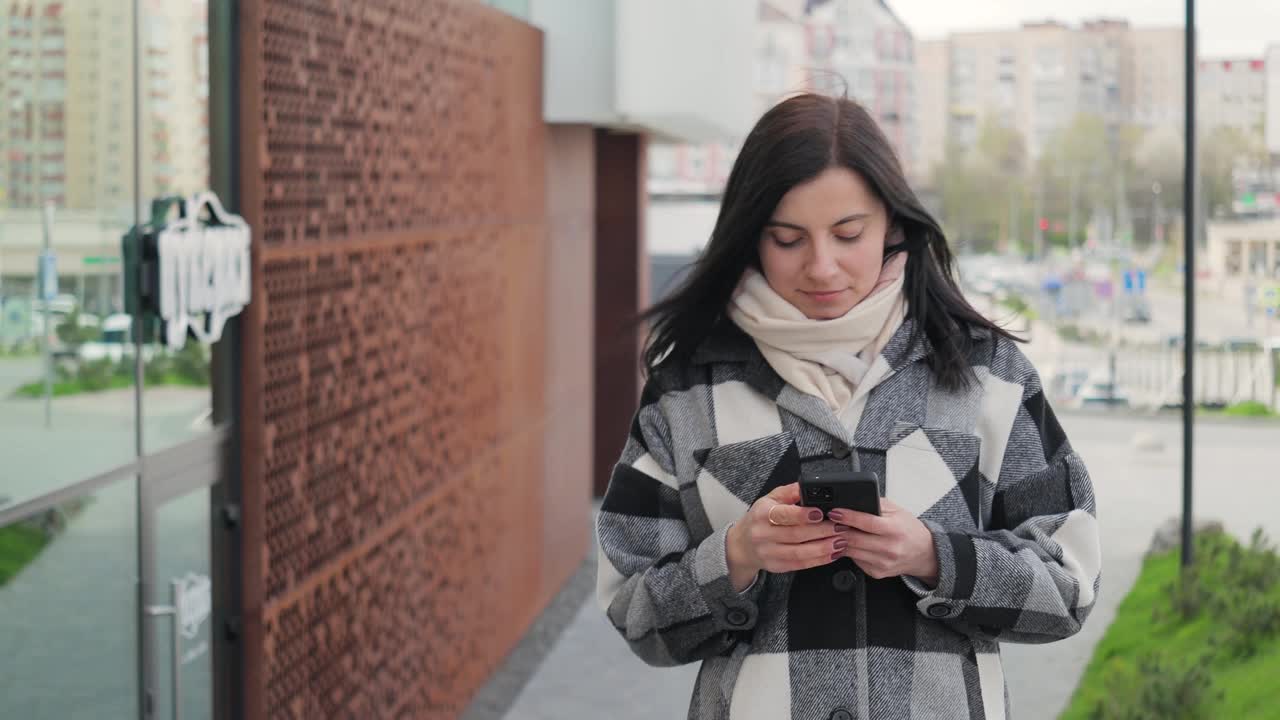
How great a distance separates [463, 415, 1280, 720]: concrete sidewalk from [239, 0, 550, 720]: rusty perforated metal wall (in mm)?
214

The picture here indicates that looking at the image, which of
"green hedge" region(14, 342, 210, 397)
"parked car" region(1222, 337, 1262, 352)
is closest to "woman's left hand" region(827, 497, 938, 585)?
"green hedge" region(14, 342, 210, 397)

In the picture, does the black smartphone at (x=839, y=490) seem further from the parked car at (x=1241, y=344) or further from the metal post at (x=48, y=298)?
the parked car at (x=1241, y=344)

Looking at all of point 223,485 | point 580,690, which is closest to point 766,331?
point 223,485

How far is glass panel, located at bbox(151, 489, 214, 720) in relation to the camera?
3.46m

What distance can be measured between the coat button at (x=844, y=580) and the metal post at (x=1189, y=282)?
5.85 m

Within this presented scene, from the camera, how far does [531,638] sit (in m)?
7.12

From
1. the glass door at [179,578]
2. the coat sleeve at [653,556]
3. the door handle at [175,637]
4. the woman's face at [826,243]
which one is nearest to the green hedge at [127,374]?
the glass door at [179,578]

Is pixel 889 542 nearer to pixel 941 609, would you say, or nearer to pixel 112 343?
pixel 941 609

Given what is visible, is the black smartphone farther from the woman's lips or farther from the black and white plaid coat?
the woman's lips

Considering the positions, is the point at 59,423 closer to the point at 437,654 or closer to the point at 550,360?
the point at 437,654

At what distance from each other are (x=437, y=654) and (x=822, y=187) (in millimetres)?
3900

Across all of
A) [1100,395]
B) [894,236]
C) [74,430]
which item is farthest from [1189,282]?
[1100,395]

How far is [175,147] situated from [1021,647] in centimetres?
531

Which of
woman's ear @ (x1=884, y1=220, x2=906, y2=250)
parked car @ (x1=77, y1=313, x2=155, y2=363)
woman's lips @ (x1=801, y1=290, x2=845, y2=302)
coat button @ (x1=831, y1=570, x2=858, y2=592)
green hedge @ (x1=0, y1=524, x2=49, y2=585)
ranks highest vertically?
woman's ear @ (x1=884, y1=220, x2=906, y2=250)
